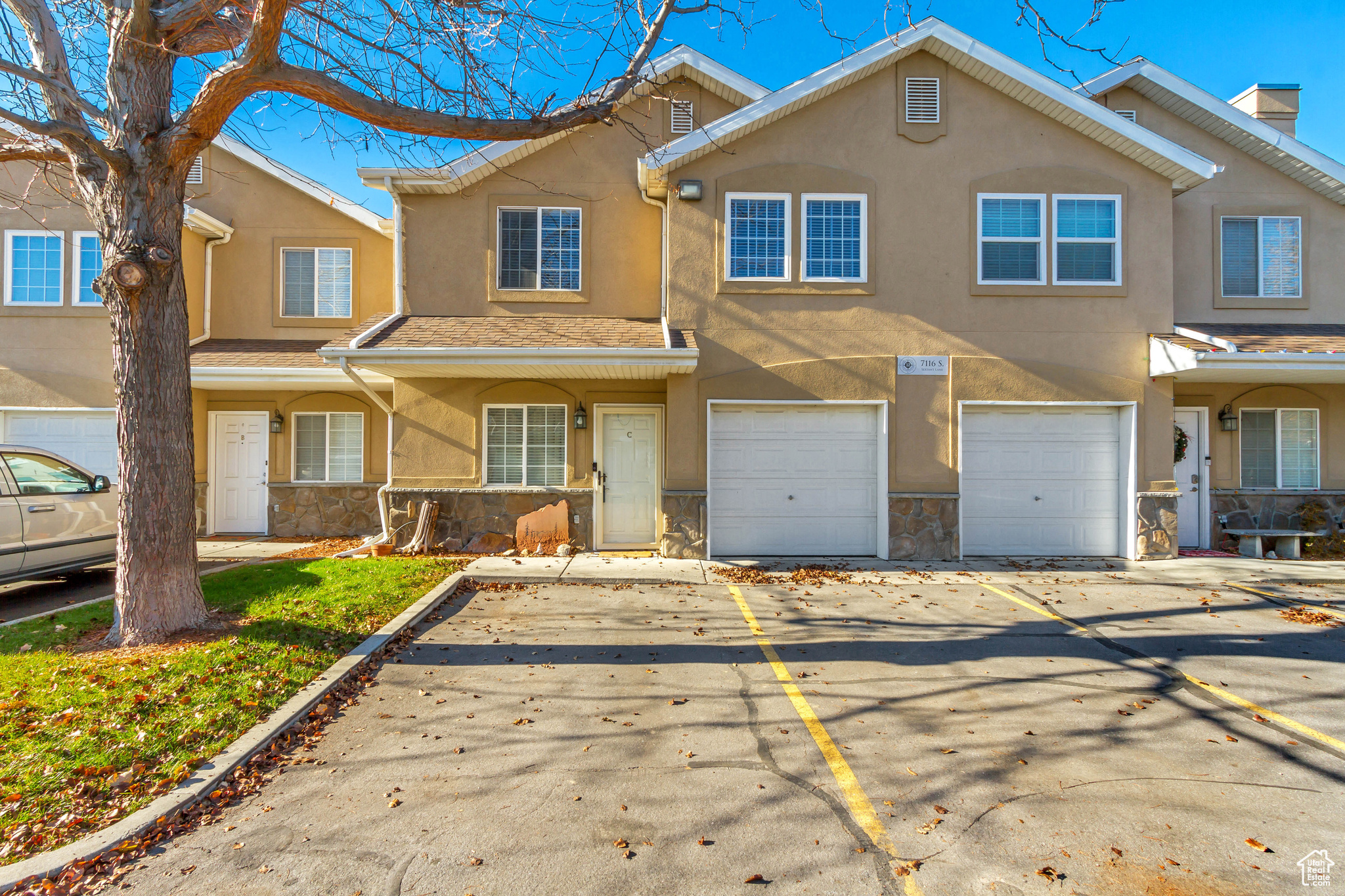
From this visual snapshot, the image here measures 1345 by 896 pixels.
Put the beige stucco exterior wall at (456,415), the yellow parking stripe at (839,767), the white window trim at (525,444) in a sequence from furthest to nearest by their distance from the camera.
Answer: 1. the white window trim at (525,444)
2. the beige stucco exterior wall at (456,415)
3. the yellow parking stripe at (839,767)

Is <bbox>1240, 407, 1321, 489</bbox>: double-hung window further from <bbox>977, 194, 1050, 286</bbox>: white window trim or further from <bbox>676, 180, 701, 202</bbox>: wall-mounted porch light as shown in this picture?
<bbox>676, 180, 701, 202</bbox>: wall-mounted porch light

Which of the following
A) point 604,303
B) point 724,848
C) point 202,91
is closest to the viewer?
point 724,848

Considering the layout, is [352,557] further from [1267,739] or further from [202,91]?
[1267,739]

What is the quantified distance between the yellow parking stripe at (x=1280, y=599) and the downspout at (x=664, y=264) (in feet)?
26.0

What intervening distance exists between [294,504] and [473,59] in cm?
900

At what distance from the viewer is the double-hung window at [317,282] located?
12758 mm

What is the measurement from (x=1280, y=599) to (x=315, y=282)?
1541 centimetres

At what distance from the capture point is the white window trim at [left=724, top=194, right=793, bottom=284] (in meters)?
10.3

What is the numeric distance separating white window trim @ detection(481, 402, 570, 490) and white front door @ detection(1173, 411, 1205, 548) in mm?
10237

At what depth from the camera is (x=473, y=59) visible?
21.8ft

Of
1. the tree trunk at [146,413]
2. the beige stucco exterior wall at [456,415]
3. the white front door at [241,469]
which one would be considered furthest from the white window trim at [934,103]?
the white front door at [241,469]

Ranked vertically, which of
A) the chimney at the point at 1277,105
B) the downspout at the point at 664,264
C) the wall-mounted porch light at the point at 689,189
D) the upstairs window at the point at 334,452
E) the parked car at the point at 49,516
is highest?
the chimney at the point at 1277,105

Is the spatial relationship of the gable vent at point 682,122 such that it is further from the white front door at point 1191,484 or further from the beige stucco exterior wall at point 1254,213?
the white front door at point 1191,484

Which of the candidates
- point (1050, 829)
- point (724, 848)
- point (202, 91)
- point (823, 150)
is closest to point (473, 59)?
point (202, 91)
